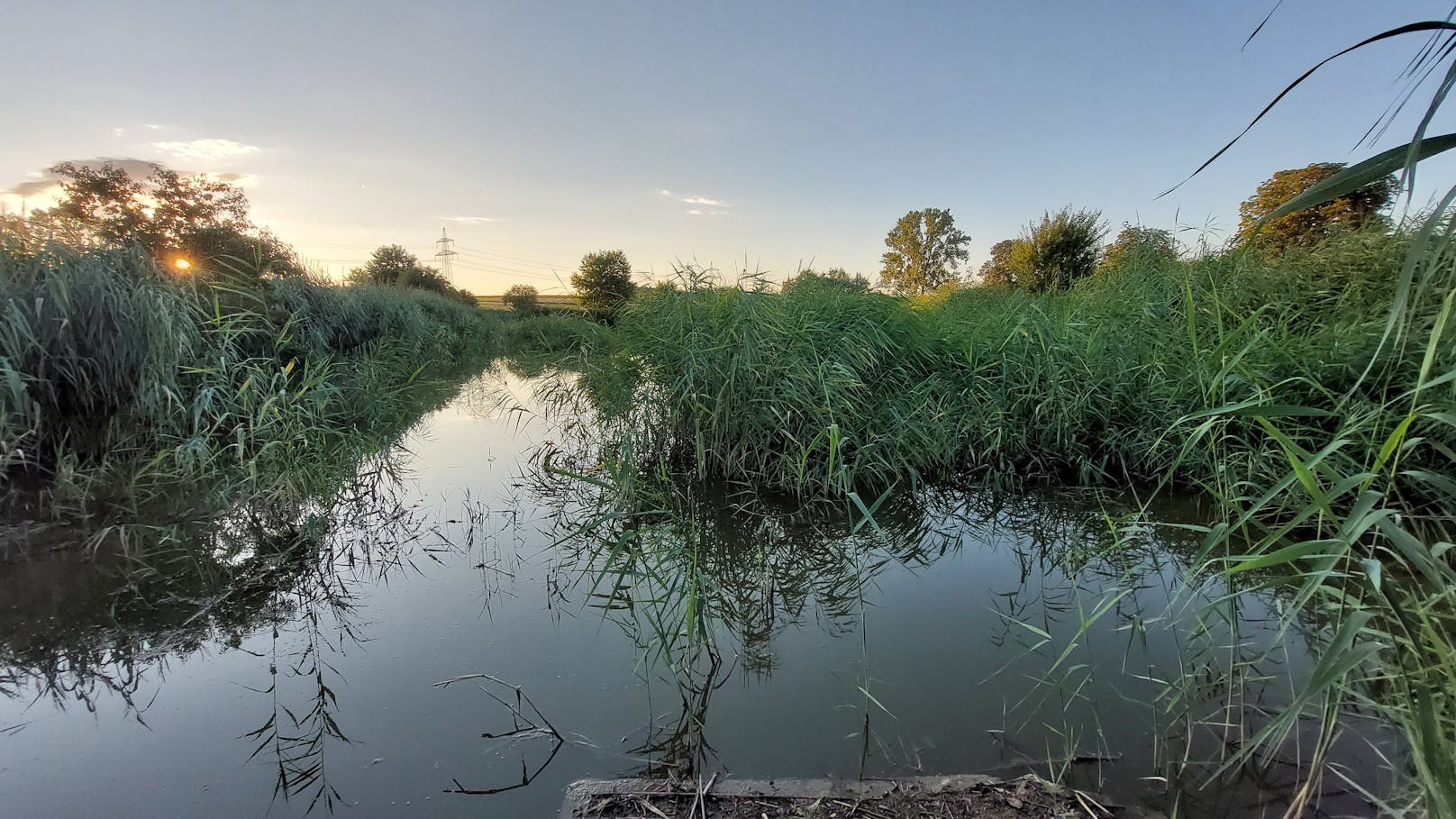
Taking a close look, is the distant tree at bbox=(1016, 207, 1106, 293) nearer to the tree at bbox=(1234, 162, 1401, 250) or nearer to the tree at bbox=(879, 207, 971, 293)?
the tree at bbox=(1234, 162, 1401, 250)

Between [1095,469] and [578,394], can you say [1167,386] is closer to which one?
[1095,469]

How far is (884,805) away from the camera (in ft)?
5.63

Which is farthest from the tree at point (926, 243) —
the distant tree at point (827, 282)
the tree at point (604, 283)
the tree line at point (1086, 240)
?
the distant tree at point (827, 282)

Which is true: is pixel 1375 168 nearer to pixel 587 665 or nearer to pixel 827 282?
pixel 587 665

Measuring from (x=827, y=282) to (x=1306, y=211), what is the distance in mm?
8739

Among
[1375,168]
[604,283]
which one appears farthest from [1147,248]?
[604,283]

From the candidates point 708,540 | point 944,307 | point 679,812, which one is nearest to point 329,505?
point 708,540

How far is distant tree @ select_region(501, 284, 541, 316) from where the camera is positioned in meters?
27.4

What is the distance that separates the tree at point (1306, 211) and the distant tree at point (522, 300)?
23962 mm

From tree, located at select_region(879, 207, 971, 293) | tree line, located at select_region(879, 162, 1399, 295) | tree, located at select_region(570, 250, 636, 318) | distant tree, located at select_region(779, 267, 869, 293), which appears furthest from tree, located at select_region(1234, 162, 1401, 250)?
tree, located at select_region(879, 207, 971, 293)

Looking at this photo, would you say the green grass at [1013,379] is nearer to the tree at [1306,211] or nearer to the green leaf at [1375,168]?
the tree at [1306,211]

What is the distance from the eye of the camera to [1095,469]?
16.2 ft

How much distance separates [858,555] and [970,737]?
1.69 metres

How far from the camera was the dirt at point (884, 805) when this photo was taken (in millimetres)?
1681
